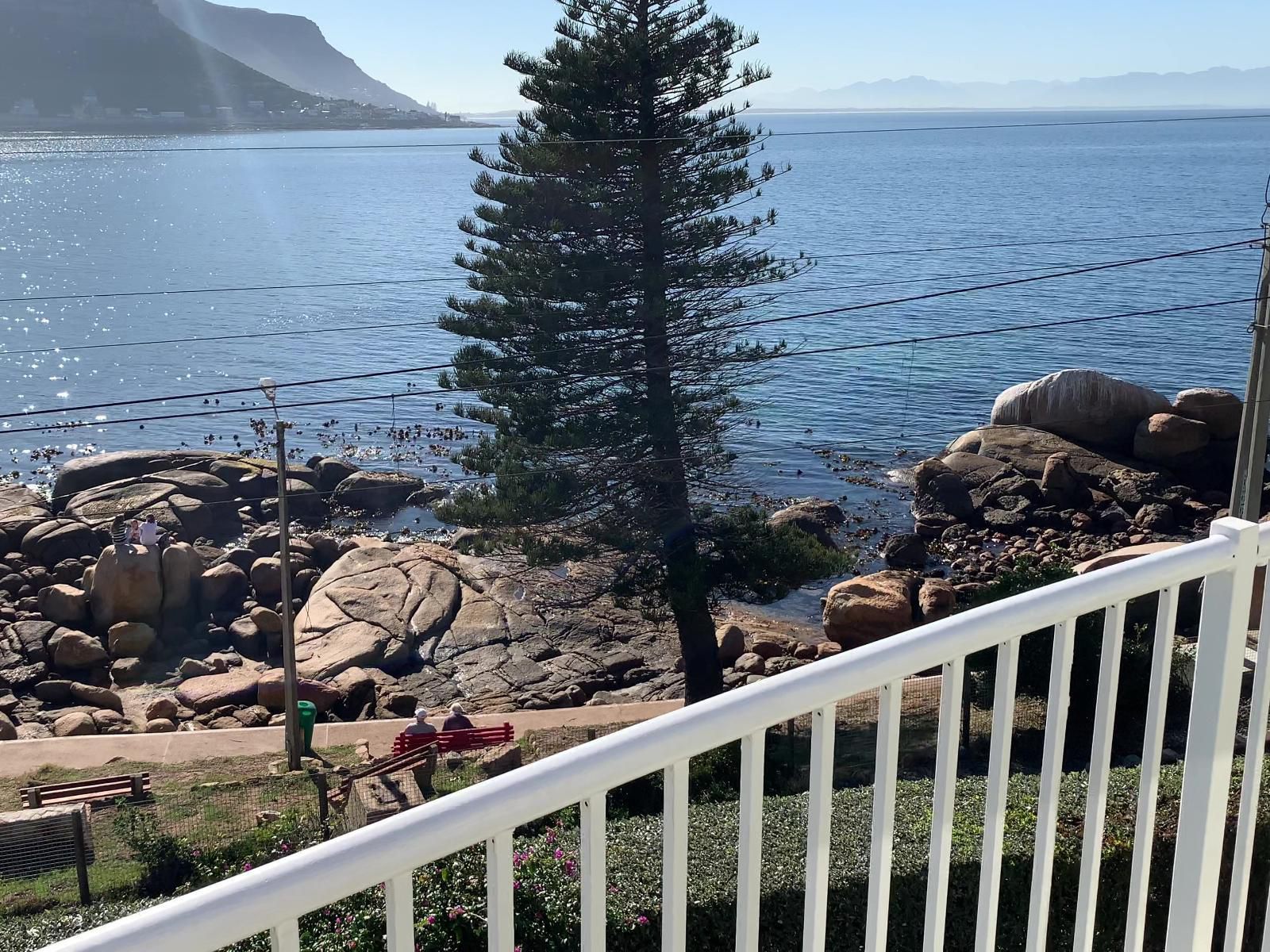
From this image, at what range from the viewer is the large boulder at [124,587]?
75.7ft

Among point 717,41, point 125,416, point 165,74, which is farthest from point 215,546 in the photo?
point 165,74

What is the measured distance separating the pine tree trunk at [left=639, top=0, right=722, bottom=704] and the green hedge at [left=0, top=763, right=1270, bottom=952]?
1054cm

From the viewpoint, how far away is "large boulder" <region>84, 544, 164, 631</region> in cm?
2308

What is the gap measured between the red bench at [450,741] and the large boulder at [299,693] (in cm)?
424

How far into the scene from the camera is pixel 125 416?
39.0 m

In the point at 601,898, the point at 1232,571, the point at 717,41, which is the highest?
the point at 717,41

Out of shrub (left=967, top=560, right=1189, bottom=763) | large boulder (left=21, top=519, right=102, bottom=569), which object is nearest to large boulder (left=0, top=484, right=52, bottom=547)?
large boulder (left=21, top=519, right=102, bottom=569)

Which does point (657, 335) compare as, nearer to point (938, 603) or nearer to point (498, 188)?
point (498, 188)

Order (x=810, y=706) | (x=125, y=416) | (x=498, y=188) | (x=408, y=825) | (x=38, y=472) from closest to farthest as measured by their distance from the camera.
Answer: (x=408, y=825) < (x=810, y=706) < (x=498, y=188) < (x=38, y=472) < (x=125, y=416)

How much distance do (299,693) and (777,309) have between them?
94.6 feet

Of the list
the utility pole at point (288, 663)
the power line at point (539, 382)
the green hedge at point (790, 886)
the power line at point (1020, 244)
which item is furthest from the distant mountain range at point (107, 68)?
the green hedge at point (790, 886)

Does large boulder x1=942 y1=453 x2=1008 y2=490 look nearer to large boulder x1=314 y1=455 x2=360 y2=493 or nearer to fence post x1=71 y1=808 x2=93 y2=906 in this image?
large boulder x1=314 y1=455 x2=360 y2=493

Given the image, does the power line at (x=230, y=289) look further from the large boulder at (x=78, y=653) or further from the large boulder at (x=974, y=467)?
the large boulder at (x=78, y=653)

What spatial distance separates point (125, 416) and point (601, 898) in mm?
41149
